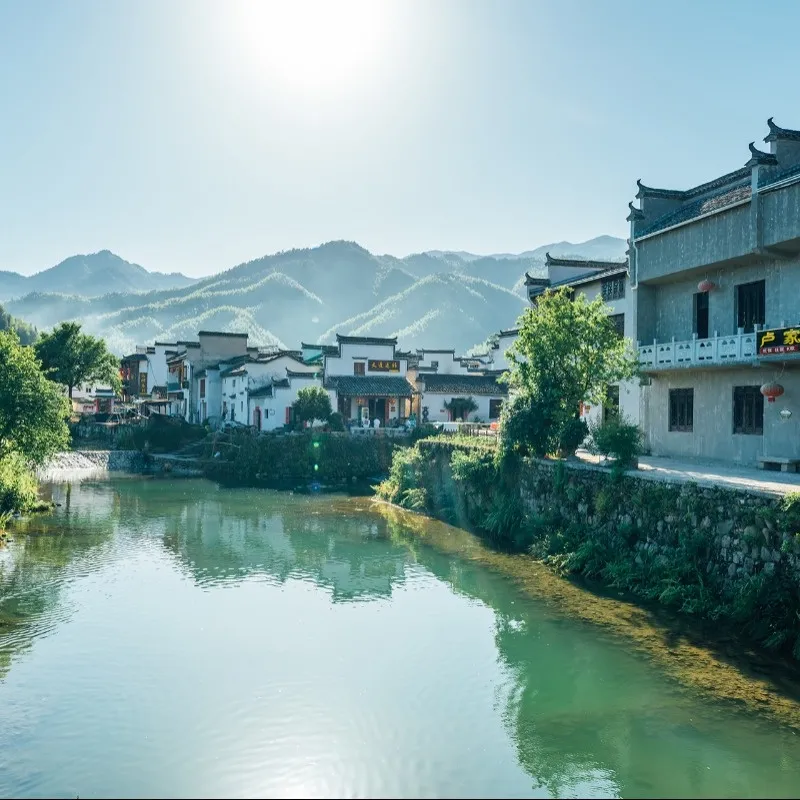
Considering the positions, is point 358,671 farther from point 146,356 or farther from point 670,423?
point 146,356

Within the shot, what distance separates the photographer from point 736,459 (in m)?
22.5

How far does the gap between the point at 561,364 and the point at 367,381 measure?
29.8 metres

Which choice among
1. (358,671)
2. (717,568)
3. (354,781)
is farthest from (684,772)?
(717,568)

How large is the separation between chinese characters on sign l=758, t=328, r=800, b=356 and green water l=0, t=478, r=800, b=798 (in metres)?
9.19

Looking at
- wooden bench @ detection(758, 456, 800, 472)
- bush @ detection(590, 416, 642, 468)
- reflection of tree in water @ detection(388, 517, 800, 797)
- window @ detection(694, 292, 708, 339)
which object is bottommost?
reflection of tree in water @ detection(388, 517, 800, 797)

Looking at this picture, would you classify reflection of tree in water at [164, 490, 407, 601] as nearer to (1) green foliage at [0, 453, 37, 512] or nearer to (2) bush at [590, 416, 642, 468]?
(1) green foliage at [0, 453, 37, 512]

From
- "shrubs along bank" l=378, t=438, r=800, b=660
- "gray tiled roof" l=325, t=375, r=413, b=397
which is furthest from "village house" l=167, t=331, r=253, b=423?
"shrubs along bank" l=378, t=438, r=800, b=660

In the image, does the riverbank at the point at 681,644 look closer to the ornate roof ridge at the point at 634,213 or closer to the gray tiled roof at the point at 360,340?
the ornate roof ridge at the point at 634,213

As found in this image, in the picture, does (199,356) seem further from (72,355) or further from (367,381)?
(367,381)

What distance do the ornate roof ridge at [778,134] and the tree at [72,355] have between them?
5304 centimetres

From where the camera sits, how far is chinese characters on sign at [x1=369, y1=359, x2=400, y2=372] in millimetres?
53322

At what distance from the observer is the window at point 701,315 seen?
79.0 ft

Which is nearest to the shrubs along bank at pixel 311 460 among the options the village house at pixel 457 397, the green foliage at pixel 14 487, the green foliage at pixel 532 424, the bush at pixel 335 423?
the bush at pixel 335 423

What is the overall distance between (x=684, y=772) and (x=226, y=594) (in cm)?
1157
